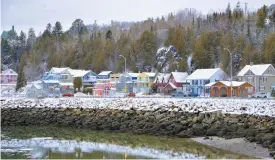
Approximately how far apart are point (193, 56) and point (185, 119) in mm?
66306

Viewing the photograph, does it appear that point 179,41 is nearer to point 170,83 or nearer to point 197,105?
point 170,83

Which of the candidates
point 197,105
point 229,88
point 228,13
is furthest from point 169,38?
point 197,105

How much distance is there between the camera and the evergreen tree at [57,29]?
518 ft

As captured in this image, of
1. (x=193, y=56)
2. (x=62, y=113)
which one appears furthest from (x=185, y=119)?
(x=193, y=56)

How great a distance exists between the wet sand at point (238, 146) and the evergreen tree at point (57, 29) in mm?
137971

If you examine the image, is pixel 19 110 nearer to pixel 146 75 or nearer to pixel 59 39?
pixel 146 75

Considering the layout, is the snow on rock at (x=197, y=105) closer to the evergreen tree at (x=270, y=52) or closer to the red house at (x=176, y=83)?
the red house at (x=176, y=83)

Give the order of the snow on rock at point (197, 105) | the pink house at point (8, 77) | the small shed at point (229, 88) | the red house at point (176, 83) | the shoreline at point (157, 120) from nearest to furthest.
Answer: the shoreline at point (157, 120)
the snow on rock at point (197, 105)
the small shed at point (229, 88)
the red house at point (176, 83)
the pink house at point (8, 77)

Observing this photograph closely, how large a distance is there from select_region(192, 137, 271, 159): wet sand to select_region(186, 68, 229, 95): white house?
46.6 meters

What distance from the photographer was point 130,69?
4171 inches

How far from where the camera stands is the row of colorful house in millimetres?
64938

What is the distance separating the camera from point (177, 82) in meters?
77.4

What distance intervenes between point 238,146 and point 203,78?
5038 centimetres

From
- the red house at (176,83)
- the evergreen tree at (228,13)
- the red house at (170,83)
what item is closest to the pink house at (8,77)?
the red house at (170,83)
